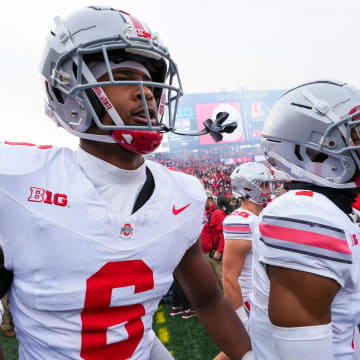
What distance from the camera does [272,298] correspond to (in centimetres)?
116

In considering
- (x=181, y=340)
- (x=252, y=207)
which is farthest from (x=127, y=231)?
(x=181, y=340)

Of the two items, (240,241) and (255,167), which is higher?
(255,167)

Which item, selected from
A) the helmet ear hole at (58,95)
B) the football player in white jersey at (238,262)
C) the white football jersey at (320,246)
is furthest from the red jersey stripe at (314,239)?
the football player in white jersey at (238,262)

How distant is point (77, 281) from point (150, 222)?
11.8 inches

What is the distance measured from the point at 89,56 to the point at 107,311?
2.88 ft

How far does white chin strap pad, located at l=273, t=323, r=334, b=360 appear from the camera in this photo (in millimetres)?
1093

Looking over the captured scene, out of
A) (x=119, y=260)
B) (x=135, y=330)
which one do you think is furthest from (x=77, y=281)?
(x=135, y=330)

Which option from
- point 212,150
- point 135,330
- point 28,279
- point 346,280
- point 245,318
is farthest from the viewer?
point 212,150

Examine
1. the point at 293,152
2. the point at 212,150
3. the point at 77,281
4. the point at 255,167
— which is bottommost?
the point at 212,150

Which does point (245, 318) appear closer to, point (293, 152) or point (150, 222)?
point (293, 152)

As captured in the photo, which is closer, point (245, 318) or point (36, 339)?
point (36, 339)

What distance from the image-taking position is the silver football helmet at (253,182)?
10.9 feet

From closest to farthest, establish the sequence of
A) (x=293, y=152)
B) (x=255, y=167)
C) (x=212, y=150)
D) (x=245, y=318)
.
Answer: (x=293, y=152), (x=245, y=318), (x=255, y=167), (x=212, y=150)

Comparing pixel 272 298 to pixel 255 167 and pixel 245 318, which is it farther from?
pixel 255 167
